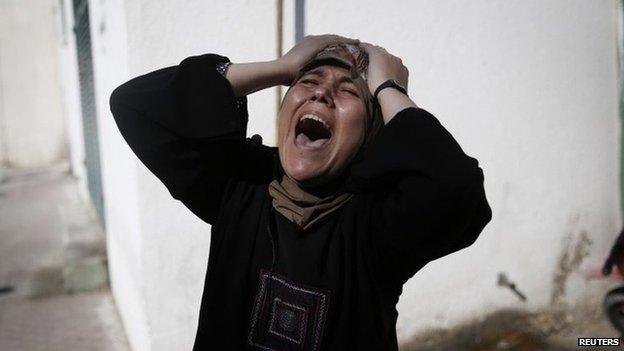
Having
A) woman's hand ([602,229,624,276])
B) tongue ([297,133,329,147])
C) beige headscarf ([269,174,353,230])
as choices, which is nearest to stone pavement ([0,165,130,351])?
beige headscarf ([269,174,353,230])

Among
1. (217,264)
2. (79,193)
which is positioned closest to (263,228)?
(217,264)

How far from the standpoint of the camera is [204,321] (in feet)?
5.33

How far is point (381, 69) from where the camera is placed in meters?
1.60

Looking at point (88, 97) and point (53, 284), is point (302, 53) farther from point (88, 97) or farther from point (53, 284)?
point (88, 97)

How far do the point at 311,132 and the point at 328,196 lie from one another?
215 millimetres

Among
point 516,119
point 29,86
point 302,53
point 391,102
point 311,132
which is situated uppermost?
A: point 302,53

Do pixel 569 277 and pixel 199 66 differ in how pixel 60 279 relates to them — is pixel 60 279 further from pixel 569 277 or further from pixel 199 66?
pixel 569 277

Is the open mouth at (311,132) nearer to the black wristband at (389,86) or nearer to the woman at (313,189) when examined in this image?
the woman at (313,189)

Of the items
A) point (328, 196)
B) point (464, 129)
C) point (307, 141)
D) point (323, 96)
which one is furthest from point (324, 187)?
point (464, 129)

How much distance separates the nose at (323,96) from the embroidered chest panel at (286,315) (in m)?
0.53

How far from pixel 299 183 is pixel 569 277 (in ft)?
13.3

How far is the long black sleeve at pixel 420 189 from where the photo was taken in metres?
1.34

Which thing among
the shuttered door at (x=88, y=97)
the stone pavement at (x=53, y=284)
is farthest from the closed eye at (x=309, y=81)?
the shuttered door at (x=88, y=97)

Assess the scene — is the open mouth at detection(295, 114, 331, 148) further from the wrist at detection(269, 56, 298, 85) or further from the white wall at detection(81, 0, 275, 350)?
the white wall at detection(81, 0, 275, 350)
